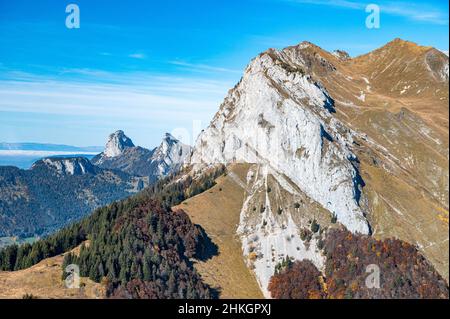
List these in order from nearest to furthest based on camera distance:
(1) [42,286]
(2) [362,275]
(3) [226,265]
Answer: (1) [42,286], (2) [362,275], (3) [226,265]

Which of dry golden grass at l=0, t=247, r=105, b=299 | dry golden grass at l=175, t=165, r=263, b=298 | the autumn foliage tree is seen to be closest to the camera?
dry golden grass at l=0, t=247, r=105, b=299

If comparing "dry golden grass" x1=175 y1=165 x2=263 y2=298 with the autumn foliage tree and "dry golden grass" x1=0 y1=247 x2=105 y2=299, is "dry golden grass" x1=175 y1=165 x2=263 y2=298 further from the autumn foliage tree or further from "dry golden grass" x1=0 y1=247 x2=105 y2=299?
"dry golden grass" x1=0 y1=247 x2=105 y2=299

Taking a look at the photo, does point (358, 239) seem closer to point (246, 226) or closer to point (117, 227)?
point (246, 226)

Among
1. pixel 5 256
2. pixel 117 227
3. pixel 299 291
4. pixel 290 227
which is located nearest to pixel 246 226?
pixel 290 227

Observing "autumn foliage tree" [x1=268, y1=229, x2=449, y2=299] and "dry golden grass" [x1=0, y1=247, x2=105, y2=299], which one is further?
"autumn foliage tree" [x1=268, y1=229, x2=449, y2=299]

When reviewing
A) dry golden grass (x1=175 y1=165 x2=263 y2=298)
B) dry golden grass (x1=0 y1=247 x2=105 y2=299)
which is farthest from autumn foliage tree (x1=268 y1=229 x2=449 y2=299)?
dry golden grass (x1=0 y1=247 x2=105 y2=299)

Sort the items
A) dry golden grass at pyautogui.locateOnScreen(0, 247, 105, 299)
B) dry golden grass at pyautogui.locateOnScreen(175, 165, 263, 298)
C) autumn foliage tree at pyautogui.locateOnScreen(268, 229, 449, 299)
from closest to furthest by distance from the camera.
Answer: dry golden grass at pyautogui.locateOnScreen(0, 247, 105, 299) < dry golden grass at pyautogui.locateOnScreen(175, 165, 263, 298) < autumn foliage tree at pyautogui.locateOnScreen(268, 229, 449, 299)

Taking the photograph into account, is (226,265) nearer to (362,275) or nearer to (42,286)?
(362,275)

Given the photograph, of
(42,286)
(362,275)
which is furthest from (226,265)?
(42,286)

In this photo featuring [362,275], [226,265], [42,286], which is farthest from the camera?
[226,265]
